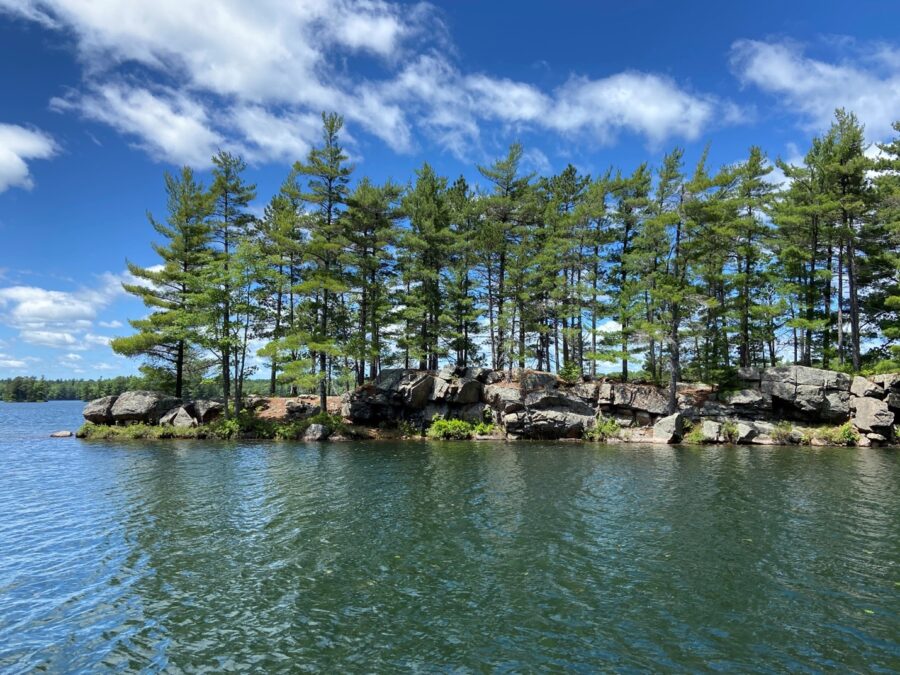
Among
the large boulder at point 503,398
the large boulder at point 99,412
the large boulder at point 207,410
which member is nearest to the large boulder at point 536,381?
the large boulder at point 503,398

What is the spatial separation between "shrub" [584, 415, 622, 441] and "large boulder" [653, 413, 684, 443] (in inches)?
104

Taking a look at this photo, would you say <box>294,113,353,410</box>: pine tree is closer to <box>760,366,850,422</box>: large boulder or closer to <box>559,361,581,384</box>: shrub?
<box>559,361,581,384</box>: shrub

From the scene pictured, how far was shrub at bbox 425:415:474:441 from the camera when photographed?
35.1 m

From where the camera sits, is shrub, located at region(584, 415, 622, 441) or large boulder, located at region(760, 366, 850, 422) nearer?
large boulder, located at region(760, 366, 850, 422)

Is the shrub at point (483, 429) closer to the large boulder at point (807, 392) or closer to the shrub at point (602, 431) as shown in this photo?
the shrub at point (602, 431)

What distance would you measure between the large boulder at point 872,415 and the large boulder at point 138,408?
50.1 metres

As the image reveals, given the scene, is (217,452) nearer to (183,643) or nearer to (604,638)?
(183,643)

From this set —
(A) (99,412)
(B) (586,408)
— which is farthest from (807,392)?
(A) (99,412)

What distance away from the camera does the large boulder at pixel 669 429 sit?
3248 centimetres

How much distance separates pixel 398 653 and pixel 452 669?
35.7 inches

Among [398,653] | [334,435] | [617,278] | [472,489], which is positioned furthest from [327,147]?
[398,653]

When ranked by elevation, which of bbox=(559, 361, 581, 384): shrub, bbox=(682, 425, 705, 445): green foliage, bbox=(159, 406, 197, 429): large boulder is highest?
bbox=(559, 361, 581, 384): shrub

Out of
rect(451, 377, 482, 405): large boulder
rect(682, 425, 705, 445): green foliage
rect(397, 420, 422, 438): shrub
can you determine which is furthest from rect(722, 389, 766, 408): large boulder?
rect(397, 420, 422, 438): shrub

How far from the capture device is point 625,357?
36438 millimetres
